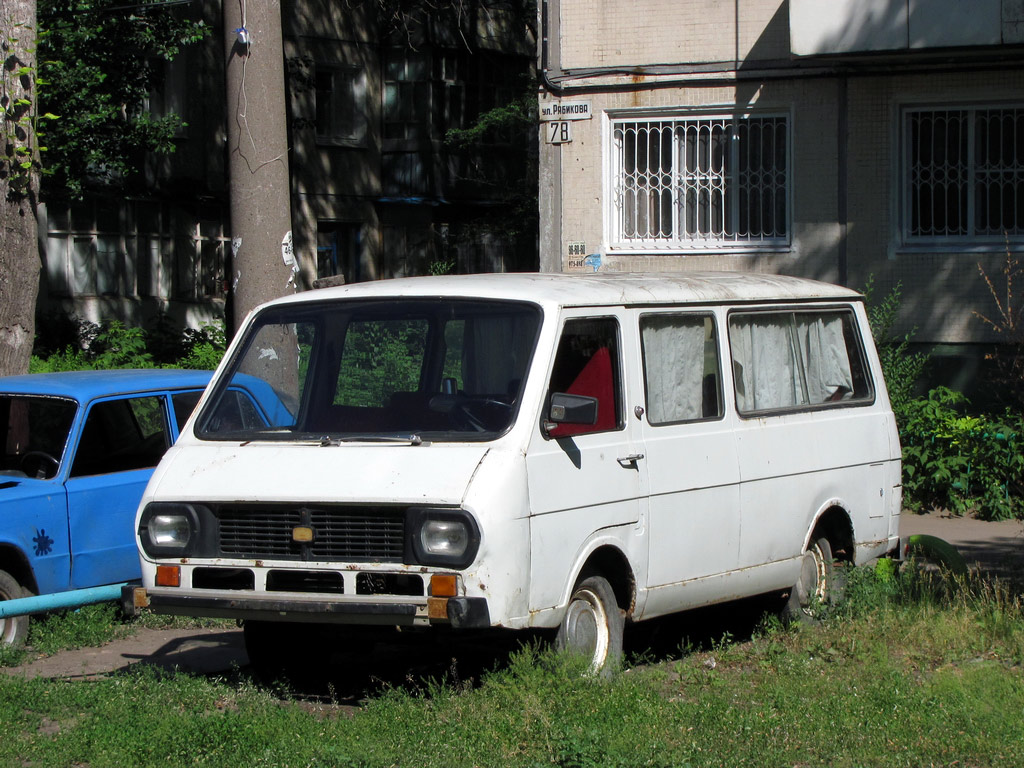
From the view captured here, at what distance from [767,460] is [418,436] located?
220 centimetres

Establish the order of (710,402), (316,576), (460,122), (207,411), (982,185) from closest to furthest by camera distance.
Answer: (316,576) → (207,411) → (710,402) → (982,185) → (460,122)

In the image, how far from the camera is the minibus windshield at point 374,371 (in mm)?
5977

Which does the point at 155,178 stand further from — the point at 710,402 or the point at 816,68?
the point at 710,402

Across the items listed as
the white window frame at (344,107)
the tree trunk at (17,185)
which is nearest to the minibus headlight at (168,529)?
the tree trunk at (17,185)

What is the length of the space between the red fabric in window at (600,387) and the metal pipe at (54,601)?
2432 millimetres

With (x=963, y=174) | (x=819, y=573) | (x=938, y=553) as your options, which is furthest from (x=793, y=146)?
(x=819, y=573)

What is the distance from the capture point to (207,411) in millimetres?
6367

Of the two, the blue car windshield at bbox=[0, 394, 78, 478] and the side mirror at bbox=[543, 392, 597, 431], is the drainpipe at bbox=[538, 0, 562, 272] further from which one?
the side mirror at bbox=[543, 392, 597, 431]

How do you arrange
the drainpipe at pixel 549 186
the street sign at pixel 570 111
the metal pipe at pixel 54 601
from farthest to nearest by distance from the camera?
1. the drainpipe at pixel 549 186
2. the street sign at pixel 570 111
3. the metal pipe at pixel 54 601

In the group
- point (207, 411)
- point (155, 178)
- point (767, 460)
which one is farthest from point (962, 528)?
point (155, 178)

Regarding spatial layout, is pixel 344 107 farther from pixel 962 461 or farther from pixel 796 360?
pixel 796 360

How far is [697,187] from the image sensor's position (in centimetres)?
1369

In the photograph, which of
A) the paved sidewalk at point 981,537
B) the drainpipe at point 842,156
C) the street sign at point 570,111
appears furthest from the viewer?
the street sign at point 570,111

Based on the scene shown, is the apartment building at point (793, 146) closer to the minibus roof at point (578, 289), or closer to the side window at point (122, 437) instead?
the minibus roof at point (578, 289)
